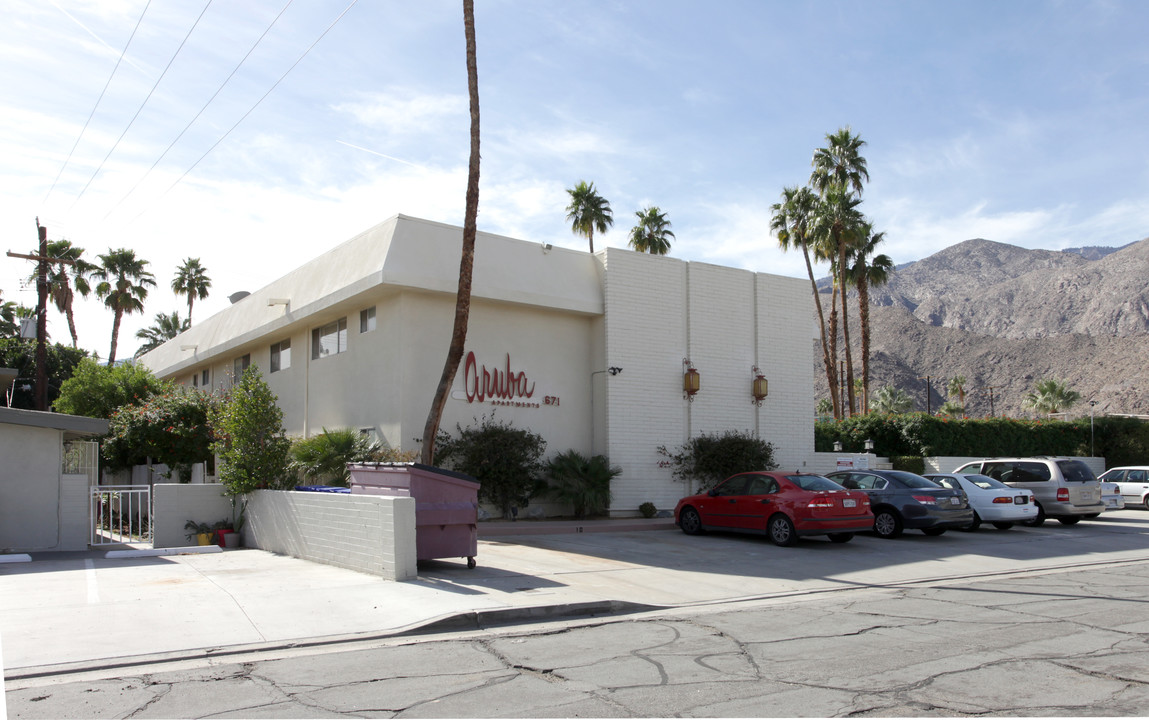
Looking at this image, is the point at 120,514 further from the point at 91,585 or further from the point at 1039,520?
the point at 1039,520

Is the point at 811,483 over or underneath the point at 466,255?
underneath

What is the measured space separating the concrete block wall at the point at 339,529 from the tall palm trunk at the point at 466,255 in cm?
310

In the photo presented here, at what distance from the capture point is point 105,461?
28.0 m

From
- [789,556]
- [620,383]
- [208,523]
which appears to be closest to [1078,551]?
[789,556]

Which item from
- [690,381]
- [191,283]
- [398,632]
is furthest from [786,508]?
[191,283]

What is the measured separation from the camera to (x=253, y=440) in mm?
16953

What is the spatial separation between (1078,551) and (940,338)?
4794 inches

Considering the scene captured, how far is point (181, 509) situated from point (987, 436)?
3341 cm

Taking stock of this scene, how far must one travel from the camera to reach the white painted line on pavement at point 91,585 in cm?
1048

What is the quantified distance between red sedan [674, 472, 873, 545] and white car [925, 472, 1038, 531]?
12.4 feet

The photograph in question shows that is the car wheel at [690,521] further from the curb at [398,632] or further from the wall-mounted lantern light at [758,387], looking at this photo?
the curb at [398,632]

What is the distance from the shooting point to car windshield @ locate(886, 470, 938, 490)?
18.0 meters

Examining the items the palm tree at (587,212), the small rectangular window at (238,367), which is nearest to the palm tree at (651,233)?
the palm tree at (587,212)

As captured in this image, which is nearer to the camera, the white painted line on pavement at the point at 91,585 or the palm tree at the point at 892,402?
the white painted line on pavement at the point at 91,585
